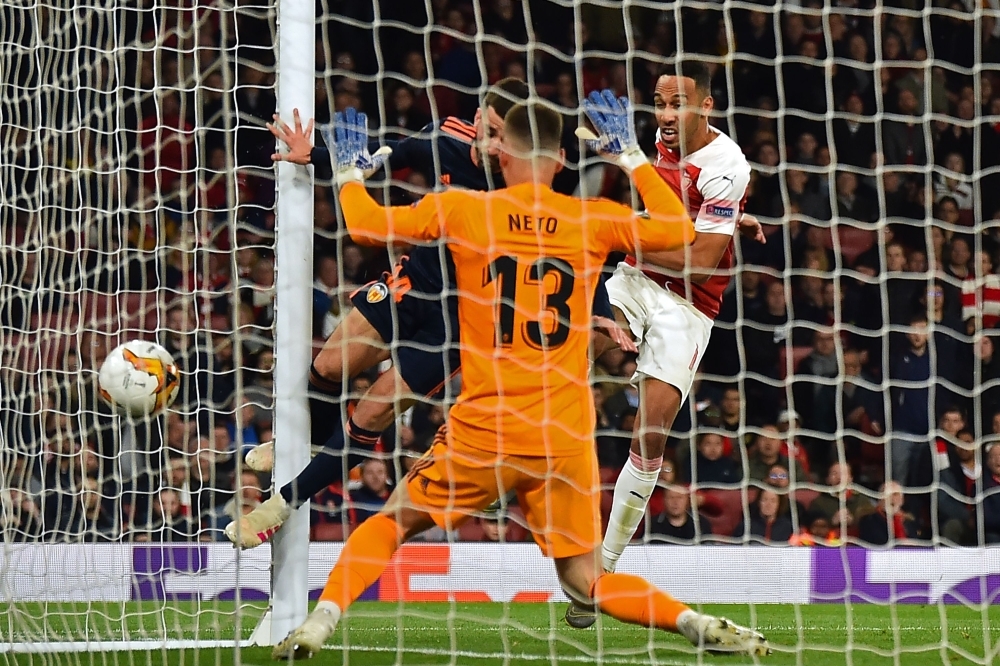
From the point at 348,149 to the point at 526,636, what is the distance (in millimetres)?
2082

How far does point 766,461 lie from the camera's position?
7.59 m

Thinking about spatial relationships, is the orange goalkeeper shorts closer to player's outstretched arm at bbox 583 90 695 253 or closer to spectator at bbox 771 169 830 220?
player's outstretched arm at bbox 583 90 695 253

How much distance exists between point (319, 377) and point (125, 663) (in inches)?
44.5

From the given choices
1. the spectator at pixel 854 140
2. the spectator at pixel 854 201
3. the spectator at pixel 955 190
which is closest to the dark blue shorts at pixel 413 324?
the spectator at pixel 854 201

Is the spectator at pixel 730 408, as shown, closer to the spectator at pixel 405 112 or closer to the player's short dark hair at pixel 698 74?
the spectator at pixel 405 112

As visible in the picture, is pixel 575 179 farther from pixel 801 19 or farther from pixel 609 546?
pixel 609 546

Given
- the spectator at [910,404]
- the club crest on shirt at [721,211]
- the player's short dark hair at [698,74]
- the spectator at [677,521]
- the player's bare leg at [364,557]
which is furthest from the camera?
the spectator at [910,404]

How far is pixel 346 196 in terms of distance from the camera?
3.99 m

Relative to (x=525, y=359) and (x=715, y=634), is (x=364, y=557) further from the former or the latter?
(x=715, y=634)

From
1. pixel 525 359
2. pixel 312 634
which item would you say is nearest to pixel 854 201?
pixel 525 359

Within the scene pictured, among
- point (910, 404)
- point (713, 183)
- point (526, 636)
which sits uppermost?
point (713, 183)

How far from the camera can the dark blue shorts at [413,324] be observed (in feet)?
15.9

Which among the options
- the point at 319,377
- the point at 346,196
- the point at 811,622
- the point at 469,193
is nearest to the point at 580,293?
the point at 469,193

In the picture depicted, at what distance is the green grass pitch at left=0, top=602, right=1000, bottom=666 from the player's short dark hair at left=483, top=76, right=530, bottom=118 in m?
1.60
